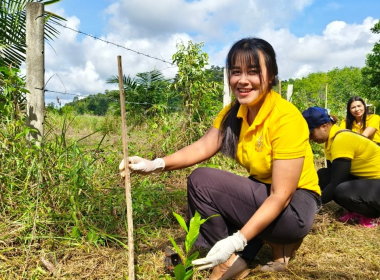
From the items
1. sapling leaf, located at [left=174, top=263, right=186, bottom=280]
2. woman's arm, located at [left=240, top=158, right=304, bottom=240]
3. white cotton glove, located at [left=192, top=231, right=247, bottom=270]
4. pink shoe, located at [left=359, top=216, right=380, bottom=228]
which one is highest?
woman's arm, located at [left=240, top=158, right=304, bottom=240]

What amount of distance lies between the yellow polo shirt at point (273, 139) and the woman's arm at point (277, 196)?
0.04 metres

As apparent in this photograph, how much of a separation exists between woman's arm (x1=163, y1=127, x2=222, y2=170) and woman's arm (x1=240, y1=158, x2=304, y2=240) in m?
0.50

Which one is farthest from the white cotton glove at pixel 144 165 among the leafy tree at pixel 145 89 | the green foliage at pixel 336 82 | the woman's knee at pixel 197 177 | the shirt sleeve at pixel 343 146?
the green foliage at pixel 336 82

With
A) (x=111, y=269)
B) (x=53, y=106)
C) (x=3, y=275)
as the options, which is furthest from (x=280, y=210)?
(x=53, y=106)

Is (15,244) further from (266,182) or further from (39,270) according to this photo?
(266,182)

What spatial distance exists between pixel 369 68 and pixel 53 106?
22.7 m

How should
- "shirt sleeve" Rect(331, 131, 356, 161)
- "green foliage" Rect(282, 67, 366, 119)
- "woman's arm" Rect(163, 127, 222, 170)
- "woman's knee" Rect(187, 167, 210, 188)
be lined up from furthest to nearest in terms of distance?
"green foliage" Rect(282, 67, 366, 119)
"shirt sleeve" Rect(331, 131, 356, 161)
"woman's arm" Rect(163, 127, 222, 170)
"woman's knee" Rect(187, 167, 210, 188)

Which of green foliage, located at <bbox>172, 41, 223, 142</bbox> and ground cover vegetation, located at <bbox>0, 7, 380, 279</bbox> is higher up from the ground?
green foliage, located at <bbox>172, 41, 223, 142</bbox>

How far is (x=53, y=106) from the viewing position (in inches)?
105

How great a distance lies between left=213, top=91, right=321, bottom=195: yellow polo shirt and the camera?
1.72 meters

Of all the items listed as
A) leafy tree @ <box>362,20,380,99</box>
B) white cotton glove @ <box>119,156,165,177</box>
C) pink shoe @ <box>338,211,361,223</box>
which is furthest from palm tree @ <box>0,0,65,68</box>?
leafy tree @ <box>362,20,380,99</box>

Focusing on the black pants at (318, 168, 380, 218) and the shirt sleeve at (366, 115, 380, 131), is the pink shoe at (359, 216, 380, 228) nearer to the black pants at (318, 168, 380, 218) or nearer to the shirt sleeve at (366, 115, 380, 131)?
the black pants at (318, 168, 380, 218)

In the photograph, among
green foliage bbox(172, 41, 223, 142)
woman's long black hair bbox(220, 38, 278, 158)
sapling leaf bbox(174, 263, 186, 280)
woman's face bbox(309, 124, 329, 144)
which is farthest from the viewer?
green foliage bbox(172, 41, 223, 142)

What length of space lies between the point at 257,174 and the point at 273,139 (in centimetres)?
26
